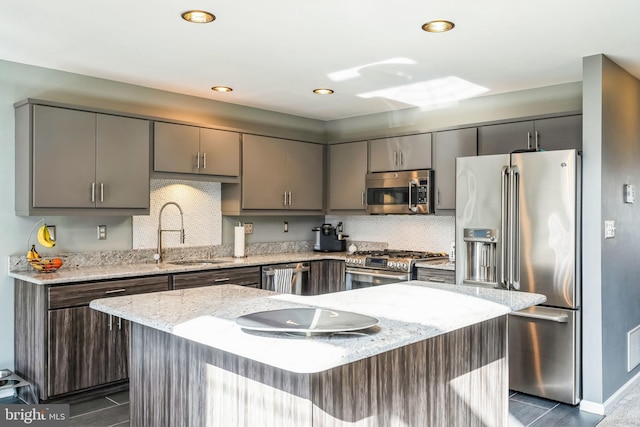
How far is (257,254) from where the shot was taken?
5.50 meters

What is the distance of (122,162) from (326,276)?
7.39 feet

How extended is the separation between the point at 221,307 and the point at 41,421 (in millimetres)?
1877

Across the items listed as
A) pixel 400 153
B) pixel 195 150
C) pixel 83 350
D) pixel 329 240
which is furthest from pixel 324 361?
pixel 329 240

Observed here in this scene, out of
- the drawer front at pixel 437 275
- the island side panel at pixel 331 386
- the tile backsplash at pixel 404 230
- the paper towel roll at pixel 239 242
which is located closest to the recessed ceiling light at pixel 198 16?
the island side panel at pixel 331 386

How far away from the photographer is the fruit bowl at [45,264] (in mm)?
3721

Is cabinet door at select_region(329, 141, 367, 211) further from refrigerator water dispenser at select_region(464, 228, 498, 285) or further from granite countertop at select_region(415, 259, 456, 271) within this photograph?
refrigerator water dispenser at select_region(464, 228, 498, 285)

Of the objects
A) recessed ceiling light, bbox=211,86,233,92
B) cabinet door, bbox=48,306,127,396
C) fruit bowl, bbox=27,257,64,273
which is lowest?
cabinet door, bbox=48,306,127,396

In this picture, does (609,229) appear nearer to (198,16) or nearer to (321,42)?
(321,42)

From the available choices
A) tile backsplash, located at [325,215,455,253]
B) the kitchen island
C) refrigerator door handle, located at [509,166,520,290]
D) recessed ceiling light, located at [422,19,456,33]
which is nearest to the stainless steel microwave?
tile backsplash, located at [325,215,455,253]

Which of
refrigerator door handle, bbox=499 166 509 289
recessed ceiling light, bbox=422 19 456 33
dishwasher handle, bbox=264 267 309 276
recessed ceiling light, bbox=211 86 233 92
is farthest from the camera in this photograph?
dishwasher handle, bbox=264 267 309 276

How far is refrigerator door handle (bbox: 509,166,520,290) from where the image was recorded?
3.77 m

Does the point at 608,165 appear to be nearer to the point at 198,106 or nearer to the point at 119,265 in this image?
the point at 198,106

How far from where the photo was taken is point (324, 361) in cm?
142

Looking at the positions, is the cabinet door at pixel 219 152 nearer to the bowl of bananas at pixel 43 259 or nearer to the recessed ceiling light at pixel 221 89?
the recessed ceiling light at pixel 221 89
